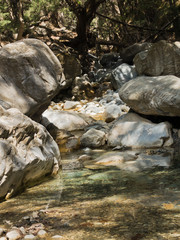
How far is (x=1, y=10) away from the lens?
12.0m

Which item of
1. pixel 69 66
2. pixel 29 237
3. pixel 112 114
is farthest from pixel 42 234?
pixel 69 66

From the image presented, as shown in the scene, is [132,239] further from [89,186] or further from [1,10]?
[1,10]

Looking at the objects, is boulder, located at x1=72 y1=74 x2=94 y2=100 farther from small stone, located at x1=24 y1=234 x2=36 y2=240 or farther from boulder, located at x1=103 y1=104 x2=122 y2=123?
small stone, located at x1=24 y1=234 x2=36 y2=240

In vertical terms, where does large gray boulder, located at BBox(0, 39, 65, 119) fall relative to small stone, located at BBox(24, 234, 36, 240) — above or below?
above

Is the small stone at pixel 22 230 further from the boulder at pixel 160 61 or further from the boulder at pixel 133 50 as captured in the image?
the boulder at pixel 133 50

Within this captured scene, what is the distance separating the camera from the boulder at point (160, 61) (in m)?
7.50

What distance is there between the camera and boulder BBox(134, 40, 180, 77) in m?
7.50

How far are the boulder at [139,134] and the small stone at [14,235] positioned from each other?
3.79 meters

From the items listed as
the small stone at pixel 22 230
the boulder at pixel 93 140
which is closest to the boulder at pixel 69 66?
the boulder at pixel 93 140

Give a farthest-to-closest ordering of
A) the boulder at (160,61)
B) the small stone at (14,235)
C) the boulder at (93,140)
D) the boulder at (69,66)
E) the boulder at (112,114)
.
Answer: the boulder at (69,66), the boulder at (112,114), the boulder at (160,61), the boulder at (93,140), the small stone at (14,235)

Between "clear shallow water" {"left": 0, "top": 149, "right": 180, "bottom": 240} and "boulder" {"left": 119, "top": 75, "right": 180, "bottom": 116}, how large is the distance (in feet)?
6.02

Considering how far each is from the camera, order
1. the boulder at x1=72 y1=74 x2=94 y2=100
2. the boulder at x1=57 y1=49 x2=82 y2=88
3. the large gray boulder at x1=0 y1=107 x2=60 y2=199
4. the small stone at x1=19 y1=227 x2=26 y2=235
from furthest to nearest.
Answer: the boulder at x1=72 y1=74 x2=94 y2=100, the boulder at x1=57 y1=49 x2=82 y2=88, the large gray boulder at x1=0 y1=107 x2=60 y2=199, the small stone at x1=19 y1=227 x2=26 y2=235

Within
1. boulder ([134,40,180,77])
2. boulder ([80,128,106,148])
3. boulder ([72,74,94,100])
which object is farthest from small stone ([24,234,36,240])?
boulder ([72,74,94,100])

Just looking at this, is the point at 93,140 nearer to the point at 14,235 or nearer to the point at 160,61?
the point at 160,61
